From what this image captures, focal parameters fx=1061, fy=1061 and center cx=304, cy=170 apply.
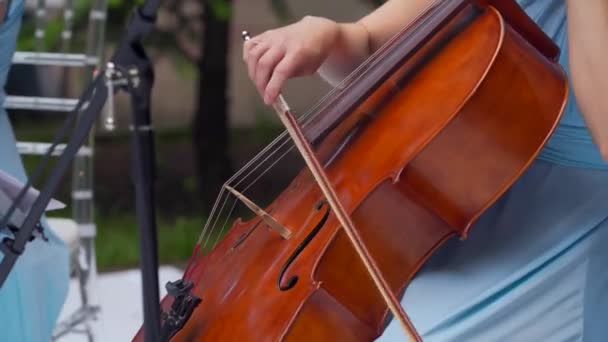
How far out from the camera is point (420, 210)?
1.25 meters

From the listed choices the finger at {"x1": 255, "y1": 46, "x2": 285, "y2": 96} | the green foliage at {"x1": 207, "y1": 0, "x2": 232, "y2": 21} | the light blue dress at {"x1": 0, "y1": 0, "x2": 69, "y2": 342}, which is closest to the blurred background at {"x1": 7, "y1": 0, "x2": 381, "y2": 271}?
the green foliage at {"x1": 207, "y1": 0, "x2": 232, "y2": 21}

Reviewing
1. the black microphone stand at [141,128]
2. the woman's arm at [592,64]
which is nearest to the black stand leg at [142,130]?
the black microphone stand at [141,128]

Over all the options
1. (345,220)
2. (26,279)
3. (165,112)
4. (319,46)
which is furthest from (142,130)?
(165,112)

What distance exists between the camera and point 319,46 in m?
1.37

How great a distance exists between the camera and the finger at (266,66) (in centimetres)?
129

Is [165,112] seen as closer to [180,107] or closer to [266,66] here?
[180,107]

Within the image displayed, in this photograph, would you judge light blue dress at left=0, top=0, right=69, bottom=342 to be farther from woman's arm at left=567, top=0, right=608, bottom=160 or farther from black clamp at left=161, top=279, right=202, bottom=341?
woman's arm at left=567, top=0, right=608, bottom=160

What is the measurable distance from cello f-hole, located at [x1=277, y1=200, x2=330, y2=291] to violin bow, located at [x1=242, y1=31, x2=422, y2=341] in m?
0.05

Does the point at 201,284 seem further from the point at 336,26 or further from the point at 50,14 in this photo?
the point at 50,14

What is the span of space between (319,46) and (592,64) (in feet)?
1.24

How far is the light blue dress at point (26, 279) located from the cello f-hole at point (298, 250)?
0.70m

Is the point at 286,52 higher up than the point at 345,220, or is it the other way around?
the point at 286,52

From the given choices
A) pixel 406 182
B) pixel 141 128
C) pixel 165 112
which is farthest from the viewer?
pixel 165 112

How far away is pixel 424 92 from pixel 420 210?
0.46 feet
